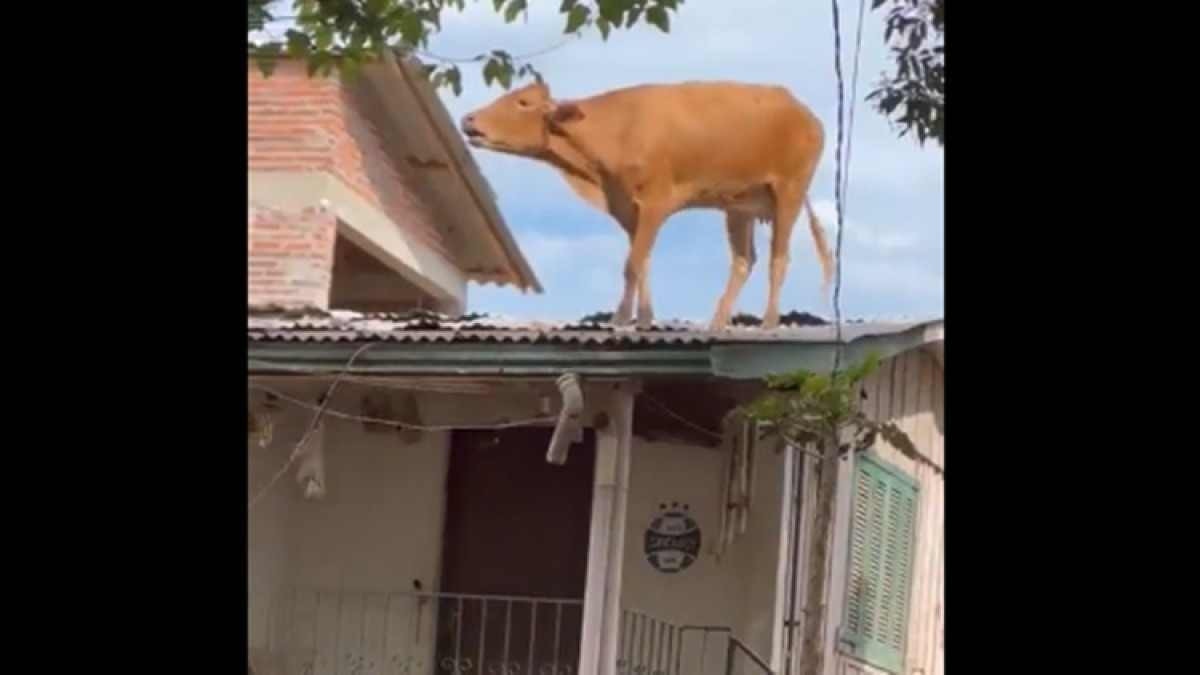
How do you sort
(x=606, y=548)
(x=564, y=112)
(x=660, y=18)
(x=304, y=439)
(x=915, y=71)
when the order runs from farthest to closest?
(x=606, y=548)
(x=304, y=439)
(x=564, y=112)
(x=660, y=18)
(x=915, y=71)

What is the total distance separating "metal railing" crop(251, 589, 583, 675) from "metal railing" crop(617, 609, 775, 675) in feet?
0.16

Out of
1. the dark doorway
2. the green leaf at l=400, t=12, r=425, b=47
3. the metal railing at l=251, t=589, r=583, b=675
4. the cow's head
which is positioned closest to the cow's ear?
the cow's head

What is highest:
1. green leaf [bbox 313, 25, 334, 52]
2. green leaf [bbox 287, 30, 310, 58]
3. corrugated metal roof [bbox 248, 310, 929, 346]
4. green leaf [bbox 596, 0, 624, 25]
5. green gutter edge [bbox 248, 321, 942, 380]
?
green leaf [bbox 596, 0, 624, 25]

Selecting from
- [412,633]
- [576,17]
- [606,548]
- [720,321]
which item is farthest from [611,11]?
[412,633]

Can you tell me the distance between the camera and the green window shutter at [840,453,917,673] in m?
1.25

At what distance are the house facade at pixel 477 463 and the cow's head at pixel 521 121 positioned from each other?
0.11ft

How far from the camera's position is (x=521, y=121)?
Result: 1.28 metres

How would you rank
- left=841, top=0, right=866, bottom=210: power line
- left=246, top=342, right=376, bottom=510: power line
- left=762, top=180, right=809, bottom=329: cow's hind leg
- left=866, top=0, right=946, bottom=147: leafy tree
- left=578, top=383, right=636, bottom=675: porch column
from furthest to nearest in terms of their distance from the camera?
left=578, top=383, right=636, bottom=675: porch column
left=246, top=342, right=376, bottom=510: power line
left=762, top=180, right=809, bottom=329: cow's hind leg
left=841, top=0, right=866, bottom=210: power line
left=866, top=0, right=946, bottom=147: leafy tree

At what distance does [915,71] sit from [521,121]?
323 mm

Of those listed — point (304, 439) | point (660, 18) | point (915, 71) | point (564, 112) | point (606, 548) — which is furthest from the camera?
point (606, 548)

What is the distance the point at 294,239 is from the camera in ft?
4.63

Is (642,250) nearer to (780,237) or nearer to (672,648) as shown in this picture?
(780,237)

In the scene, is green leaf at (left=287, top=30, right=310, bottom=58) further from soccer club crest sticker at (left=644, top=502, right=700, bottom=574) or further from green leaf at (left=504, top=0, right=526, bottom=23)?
soccer club crest sticker at (left=644, top=502, right=700, bottom=574)
